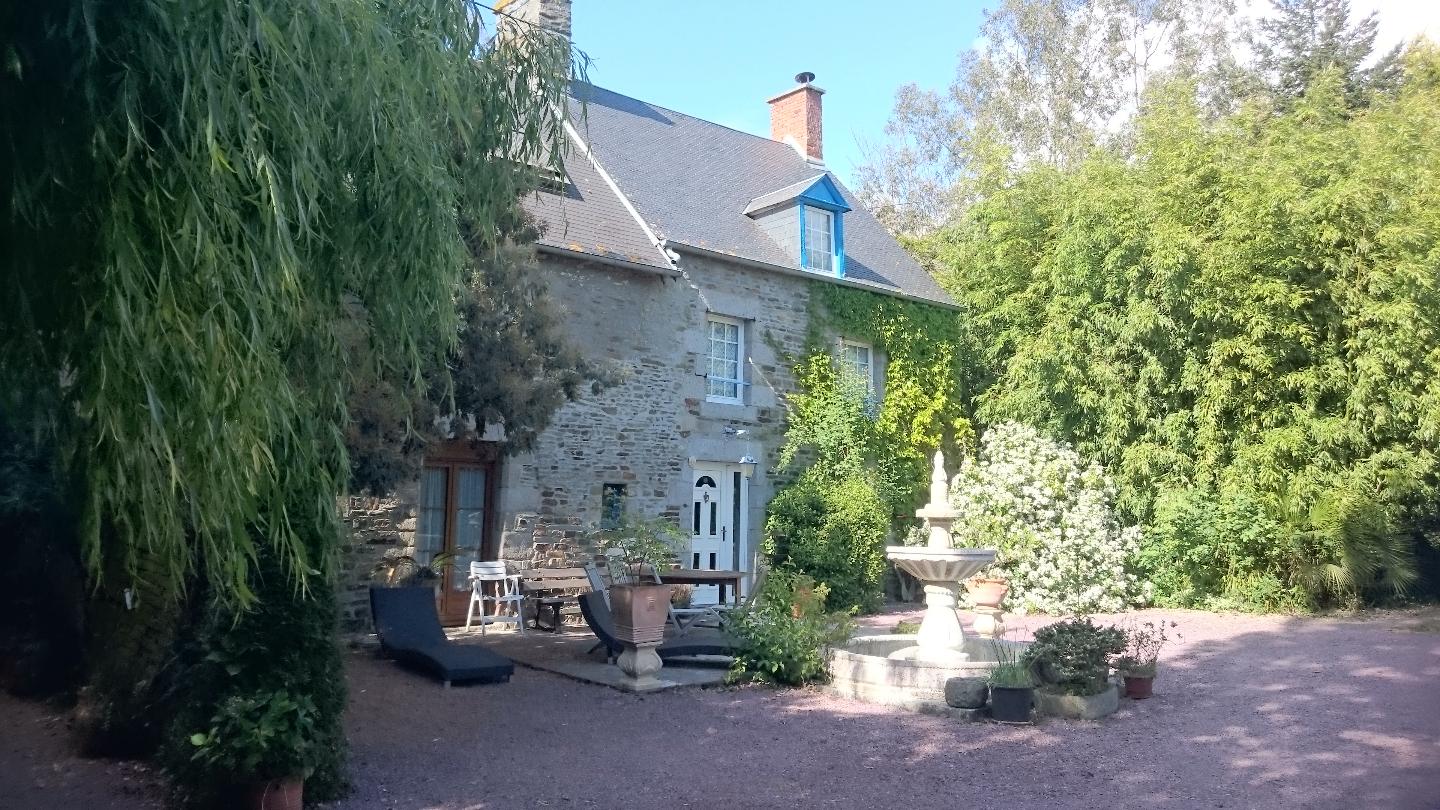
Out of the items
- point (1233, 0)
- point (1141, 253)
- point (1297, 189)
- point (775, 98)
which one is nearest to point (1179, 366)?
point (1141, 253)

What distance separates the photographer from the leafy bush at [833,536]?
13.0m

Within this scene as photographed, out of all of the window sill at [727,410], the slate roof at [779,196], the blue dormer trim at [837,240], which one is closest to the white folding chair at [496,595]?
the window sill at [727,410]

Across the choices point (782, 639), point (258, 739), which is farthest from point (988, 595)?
point (258, 739)

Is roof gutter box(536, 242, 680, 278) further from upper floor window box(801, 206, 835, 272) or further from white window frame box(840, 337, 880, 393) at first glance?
white window frame box(840, 337, 880, 393)

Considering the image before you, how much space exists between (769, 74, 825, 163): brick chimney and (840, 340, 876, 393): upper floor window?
4.15 m

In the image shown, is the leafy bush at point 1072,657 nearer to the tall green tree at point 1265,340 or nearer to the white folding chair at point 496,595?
the white folding chair at point 496,595

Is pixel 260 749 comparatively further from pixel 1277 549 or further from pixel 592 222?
pixel 1277 549

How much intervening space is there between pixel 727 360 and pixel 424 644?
6357 millimetres

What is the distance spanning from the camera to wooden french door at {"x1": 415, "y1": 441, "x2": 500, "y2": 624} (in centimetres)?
1123

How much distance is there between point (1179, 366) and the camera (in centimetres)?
1452

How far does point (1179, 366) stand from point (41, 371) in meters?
14.0

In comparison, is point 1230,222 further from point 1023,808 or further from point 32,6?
point 32,6

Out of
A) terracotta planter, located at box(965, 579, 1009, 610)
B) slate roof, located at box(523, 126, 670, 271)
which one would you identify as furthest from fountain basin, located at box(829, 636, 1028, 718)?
slate roof, located at box(523, 126, 670, 271)

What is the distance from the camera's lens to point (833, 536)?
13.2 m
